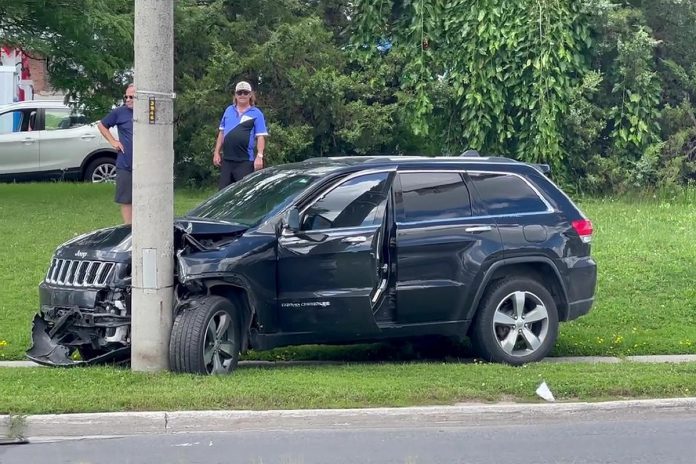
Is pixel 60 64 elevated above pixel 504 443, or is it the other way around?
pixel 60 64

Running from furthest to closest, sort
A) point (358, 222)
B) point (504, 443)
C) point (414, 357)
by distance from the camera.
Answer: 1. point (414, 357)
2. point (358, 222)
3. point (504, 443)

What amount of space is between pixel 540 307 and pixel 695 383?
1.42 metres

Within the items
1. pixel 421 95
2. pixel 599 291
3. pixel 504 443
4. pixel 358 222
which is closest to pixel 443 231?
pixel 358 222

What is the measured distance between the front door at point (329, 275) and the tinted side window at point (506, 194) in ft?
3.69

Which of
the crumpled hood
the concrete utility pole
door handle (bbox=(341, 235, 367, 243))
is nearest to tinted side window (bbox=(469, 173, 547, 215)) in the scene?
door handle (bbox=(341, 235, 367, 243))

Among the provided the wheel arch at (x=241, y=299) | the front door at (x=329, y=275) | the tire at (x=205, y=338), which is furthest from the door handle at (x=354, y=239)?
the tire at (x=205, y=338)

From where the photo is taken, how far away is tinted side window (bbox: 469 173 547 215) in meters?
9.84

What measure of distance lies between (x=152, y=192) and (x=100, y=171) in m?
13.1

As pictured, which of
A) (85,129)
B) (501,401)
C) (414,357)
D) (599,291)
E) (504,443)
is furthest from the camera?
(85,129)

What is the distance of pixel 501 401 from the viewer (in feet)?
27.9

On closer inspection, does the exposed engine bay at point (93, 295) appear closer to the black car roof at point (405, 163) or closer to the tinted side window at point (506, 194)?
the black car roof at point (405, 163)

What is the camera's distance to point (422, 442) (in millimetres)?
7688

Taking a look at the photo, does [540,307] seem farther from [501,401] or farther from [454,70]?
[454,70]

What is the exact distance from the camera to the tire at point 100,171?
70.7ft
